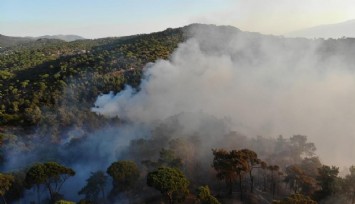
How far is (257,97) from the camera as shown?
87688mm

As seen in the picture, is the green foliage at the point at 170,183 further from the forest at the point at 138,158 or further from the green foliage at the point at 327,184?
the green foliage at the point at 327,184

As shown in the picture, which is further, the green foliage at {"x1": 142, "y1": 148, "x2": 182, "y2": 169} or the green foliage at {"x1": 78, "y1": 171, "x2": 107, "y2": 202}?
the green foliage at {"x1": 142, "y1": 148, "x2": 182, "y2": 169}

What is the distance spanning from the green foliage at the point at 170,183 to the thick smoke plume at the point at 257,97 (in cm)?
2210

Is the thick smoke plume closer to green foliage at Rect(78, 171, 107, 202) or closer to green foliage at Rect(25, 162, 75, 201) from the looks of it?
green foliage at Rect(78, 171, 107, 202)

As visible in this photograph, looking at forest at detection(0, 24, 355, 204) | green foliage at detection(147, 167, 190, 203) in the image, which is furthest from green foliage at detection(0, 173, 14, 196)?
green foliage at detection(147, 167, 190, 203)

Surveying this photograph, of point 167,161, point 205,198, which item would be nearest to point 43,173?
point 167,161

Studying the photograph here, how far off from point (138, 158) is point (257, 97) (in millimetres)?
37216

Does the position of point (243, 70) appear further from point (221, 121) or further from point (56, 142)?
point (56, 142)

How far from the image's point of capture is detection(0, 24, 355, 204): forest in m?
47.7

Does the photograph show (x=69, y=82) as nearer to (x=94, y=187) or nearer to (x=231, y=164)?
(x=94, y=187)

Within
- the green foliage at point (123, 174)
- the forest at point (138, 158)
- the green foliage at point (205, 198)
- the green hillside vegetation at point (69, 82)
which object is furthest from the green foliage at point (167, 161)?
the green hillside vegetation at point (69, 82)

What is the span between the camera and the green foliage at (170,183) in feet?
146

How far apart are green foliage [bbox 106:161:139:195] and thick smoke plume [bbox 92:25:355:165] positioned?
19.7m

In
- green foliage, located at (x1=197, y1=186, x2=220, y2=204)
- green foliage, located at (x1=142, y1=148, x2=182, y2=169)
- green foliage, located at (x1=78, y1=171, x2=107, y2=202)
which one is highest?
green foliage, located at (x1=142, y1=148, x2=182, y2=169)
